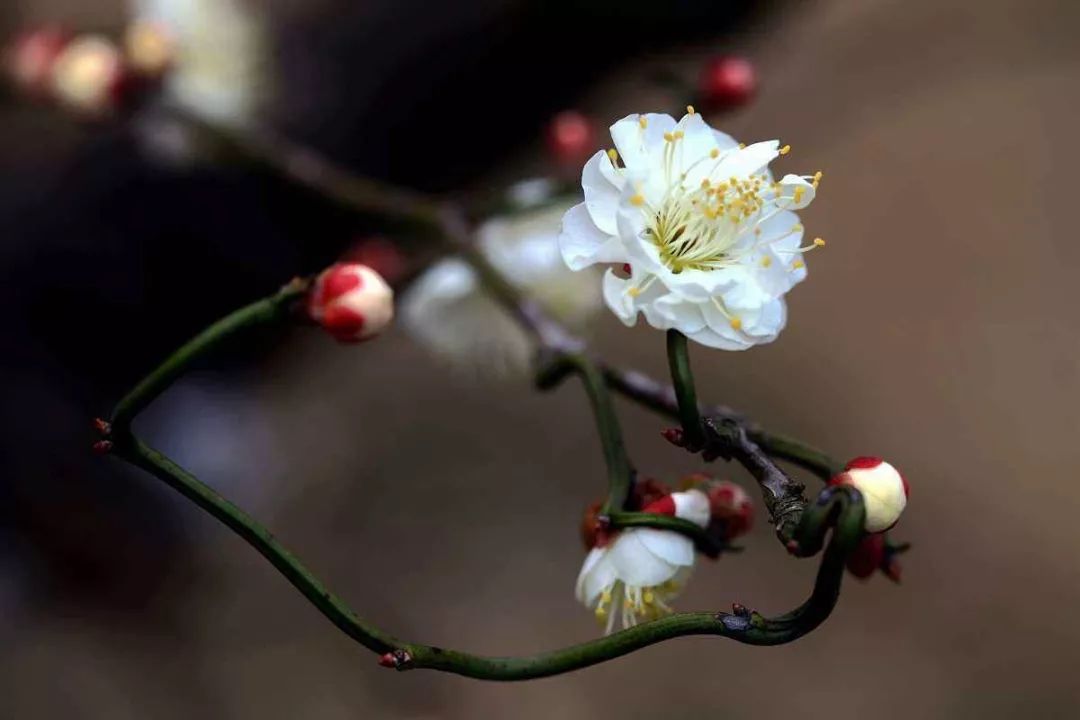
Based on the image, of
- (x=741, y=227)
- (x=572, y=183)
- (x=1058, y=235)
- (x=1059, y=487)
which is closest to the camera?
Answer: (x=741, y=227)

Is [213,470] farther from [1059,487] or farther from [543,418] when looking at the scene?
[1059,487]

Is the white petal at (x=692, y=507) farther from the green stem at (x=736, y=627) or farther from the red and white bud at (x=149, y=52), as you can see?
the red and white bud at (x=149, y=52)

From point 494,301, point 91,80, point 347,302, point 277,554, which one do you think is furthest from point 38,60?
point 277,554

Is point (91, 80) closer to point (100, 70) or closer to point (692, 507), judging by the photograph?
point (100, 70)

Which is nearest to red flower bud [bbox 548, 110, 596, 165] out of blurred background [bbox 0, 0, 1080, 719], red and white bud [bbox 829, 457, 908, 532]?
blurred background [bbox 0, 0, 1080, 719]

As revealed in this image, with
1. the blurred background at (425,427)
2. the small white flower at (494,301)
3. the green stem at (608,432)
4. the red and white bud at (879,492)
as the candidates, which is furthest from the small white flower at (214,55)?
the red and white bud at (879,492)

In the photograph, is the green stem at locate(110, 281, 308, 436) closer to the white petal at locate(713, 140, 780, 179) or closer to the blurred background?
the white petal at locate(713, 140, 780, 179)

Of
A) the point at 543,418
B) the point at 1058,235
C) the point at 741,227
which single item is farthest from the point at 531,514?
the point at 1058,235
